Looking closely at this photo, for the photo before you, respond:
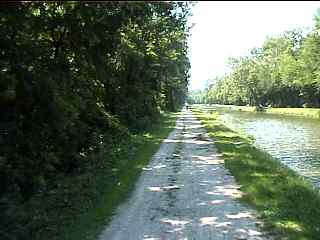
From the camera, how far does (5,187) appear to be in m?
10.2

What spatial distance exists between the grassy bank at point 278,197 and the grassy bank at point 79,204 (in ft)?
10.9

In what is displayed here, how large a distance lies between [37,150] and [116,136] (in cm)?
1417

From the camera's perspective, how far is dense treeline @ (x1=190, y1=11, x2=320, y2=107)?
8681 cm

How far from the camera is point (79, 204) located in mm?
12023

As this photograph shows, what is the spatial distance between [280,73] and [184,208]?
321ft

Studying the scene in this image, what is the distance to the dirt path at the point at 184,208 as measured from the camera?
9.55m

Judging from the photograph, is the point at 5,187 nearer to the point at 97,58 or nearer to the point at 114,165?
the point at 97,58

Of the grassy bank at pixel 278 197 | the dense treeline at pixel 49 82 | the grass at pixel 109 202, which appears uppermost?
the dense treeline at pixel 49 82

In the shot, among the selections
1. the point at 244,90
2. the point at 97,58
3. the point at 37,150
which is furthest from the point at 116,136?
the point at 244,90

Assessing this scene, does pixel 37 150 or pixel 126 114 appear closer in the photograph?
pixel 37 150

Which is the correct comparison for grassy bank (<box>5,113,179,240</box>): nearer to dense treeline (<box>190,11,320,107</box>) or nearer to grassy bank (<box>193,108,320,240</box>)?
grassy bank (<box>193,108,320,240</box>)

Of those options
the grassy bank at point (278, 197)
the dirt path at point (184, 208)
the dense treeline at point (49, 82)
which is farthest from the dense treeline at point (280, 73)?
the dense treeline at point (49, 82)

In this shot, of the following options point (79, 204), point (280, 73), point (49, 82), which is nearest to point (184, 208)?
point (79, 204)

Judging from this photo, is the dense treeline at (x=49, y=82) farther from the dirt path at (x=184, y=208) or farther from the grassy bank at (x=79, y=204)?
the dirt path at (x=184, y=208)
